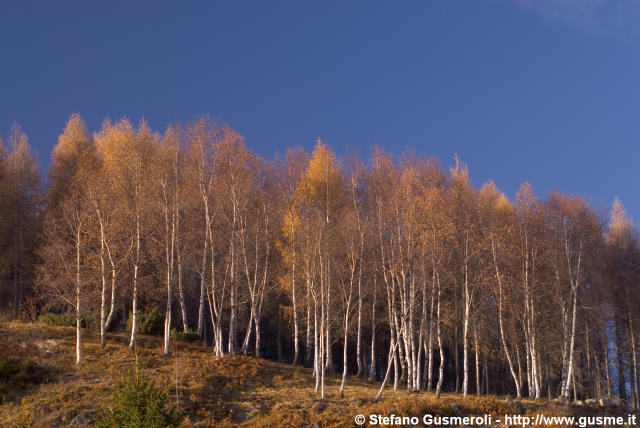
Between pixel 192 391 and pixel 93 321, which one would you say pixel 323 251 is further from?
pixel 93 321

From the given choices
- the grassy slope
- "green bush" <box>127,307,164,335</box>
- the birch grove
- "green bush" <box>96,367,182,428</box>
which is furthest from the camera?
Answer: "green bush" <box>127,307,164,335</box>

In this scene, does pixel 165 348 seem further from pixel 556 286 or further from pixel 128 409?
pixel 556 286

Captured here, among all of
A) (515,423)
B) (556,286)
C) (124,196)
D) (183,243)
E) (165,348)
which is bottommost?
(515,423)

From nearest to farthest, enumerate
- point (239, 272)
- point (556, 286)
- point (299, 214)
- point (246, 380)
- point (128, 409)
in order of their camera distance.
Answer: point (128, 409) → point (246, 380) → point (556, 286) → point (299, 214) → point (239, 272)

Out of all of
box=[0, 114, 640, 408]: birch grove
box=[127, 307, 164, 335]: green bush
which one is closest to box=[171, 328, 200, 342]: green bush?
box=[0, 114, 640, 408]: birch grove

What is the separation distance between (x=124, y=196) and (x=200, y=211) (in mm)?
5511

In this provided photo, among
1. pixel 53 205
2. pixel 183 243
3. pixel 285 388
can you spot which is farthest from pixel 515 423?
pixel 53 205

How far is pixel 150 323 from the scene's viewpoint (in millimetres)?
29047

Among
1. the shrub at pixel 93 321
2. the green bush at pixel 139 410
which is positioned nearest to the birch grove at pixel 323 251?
the shrub at pixel 93 321

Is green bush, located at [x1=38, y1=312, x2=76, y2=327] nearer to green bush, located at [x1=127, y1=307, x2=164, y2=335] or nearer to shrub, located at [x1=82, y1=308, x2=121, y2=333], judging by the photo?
shrub, located at [x1=82, y1=308, x2=121, y2=333]

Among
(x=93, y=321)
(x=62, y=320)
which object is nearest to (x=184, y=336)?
(x=93, y=321)

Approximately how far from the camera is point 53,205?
3553cm

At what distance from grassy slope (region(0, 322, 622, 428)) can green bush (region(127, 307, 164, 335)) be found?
7.73 ft

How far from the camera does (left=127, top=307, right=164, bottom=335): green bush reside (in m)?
28.9
